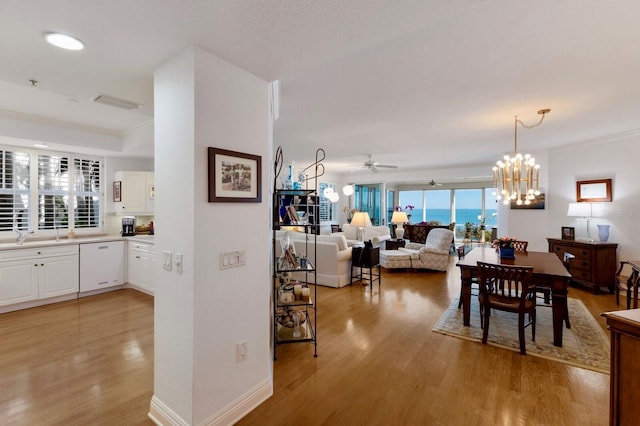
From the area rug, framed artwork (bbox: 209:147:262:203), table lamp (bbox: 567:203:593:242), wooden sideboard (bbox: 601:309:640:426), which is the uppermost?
framed artwork (bbox: 209:147:262:203)

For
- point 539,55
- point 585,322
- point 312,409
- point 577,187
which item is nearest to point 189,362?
point 312,409

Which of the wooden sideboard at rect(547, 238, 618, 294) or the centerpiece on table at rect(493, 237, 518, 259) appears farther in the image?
the wooden sideboard at rect(547, 238, 618, 294)

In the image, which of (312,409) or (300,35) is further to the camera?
(312,409)

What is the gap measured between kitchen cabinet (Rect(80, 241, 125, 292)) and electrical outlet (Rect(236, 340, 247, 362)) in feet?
13.6

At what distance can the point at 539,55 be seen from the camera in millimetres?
2332

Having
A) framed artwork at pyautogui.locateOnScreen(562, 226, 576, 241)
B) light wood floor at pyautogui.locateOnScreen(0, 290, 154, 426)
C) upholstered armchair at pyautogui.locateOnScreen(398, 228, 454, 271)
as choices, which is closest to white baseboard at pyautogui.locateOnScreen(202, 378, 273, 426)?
A: light wood floor at pyautogui.locateOnScreen(0, 290, 154, 426)

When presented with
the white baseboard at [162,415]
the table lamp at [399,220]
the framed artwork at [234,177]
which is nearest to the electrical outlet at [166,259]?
the framed artwork at [234,177]

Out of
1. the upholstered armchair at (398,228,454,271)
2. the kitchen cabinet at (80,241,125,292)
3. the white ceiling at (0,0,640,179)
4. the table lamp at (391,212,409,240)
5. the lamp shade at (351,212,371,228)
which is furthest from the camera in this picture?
the table lamp at (391,212,409,240)

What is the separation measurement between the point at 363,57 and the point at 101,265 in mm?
5241

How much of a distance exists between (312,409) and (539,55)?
3.26m

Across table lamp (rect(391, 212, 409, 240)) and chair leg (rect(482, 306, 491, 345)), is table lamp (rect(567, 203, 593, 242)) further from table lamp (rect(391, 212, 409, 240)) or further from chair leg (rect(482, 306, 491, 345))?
table lamp (rect(391, 212, 409, 240))

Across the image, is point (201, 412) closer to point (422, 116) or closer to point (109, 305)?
point (109, 305)

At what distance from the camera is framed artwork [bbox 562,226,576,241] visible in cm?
539

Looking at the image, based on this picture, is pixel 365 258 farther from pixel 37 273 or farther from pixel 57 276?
pixel 37 273
